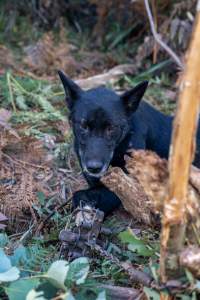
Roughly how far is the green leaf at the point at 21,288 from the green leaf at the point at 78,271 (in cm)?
17

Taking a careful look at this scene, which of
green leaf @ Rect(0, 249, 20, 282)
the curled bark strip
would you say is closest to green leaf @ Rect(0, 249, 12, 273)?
green leaf @ Rect(0, 249, 20, 282)

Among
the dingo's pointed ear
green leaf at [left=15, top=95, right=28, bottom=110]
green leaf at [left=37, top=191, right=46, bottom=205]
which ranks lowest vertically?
green leaf at [left=37, top=191, right=46, bottom=205]

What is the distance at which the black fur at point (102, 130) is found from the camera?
14.6 feet

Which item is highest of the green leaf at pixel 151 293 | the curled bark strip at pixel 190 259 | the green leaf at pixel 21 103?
the green leaf at pixel 21 103

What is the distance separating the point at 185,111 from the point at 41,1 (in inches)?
233

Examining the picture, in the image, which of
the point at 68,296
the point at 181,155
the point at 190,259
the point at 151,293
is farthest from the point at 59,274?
the point at 181,155

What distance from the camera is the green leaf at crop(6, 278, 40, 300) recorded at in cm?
294

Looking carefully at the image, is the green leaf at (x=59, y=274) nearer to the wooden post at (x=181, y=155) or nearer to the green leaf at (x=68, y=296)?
the green leaf at (x=68, y=296)

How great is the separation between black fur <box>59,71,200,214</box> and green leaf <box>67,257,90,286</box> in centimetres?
122

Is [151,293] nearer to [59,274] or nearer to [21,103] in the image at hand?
[59,274]

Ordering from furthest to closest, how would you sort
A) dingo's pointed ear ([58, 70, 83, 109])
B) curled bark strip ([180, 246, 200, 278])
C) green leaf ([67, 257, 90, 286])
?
dingo's pointed ear ([58, 70, 83, 109]) → green leaf ([67, 257, 90, 286]) → curled bark strip ([180, 246, 200, 278])

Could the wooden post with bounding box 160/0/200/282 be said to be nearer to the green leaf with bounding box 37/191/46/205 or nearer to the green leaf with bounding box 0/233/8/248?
the green leaf with bounding box 0/233/8/248

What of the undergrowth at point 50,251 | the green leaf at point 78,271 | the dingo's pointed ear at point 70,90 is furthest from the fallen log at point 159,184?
the dingo's pointed ear at point 70,90

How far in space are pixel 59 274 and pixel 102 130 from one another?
5.72 feet
